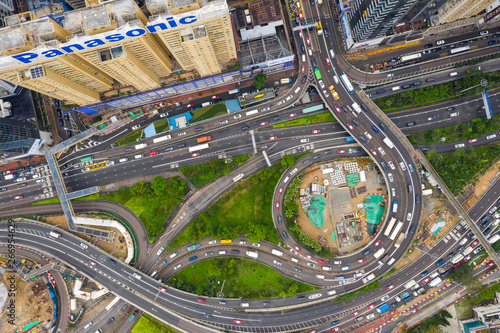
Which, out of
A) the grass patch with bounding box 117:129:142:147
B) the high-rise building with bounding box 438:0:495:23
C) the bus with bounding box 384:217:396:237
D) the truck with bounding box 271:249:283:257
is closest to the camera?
the high-rise building with bounding box 438:0:495:23

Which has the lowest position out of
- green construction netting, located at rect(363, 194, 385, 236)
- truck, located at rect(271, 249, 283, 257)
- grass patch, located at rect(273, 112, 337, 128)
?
truck, located at rect(271, 249, 283, 257)

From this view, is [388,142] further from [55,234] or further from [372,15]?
[55,234]

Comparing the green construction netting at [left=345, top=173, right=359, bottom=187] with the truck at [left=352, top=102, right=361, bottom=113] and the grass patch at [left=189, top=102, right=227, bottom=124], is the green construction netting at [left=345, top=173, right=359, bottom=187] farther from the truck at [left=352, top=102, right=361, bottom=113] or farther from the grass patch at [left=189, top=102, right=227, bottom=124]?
the grass patch at [left=189, top=102, right=227, bottom=124]

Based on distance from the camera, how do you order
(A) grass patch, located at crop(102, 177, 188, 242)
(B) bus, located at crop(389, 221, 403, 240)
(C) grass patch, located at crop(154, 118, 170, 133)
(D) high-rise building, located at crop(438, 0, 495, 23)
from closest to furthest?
(D) high-rise building, located at crop(438, 0, 495, 23) < (B) bus, located at crop(389, 221, 403, 240) < (A) grass patch, located at crop(102, 177, 188, 242) < (C) grass patch, located at crop(154, 118, 170, 133)

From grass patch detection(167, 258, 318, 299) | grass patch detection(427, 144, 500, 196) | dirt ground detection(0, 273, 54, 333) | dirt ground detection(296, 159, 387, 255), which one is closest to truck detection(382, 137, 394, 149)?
dirt ground detection(296, 159, 387, 255)

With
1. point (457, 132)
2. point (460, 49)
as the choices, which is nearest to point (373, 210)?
point (457, 132)

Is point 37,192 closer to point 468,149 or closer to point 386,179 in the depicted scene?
point 386,179

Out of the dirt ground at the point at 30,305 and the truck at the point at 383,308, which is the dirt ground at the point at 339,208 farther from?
the dirt ground at the point at 30,305

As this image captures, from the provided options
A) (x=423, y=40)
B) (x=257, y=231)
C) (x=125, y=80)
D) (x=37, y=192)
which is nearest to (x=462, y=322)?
(x=257, y=231)
